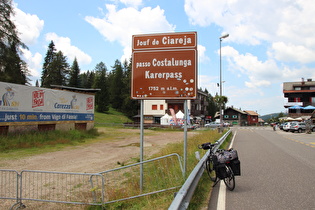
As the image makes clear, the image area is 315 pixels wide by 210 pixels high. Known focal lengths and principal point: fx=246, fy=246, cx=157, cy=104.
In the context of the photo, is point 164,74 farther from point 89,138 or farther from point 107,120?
point 107,120

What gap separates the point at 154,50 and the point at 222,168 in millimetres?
3255

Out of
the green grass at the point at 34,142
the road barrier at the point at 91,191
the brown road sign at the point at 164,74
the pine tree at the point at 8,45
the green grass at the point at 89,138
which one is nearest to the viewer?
the green grass at the point at 89,138

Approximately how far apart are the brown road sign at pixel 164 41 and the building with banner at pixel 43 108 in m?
12.7

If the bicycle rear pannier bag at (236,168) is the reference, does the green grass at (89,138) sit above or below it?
below

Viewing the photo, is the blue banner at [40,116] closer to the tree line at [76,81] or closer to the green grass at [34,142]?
the green grass at [34,142]

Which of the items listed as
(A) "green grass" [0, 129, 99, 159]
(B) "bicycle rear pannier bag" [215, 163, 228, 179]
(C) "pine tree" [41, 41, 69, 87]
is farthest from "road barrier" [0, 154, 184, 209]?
(C) "pine tree" [41, 41, 69, 87]

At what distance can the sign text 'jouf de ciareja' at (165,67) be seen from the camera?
5.89m

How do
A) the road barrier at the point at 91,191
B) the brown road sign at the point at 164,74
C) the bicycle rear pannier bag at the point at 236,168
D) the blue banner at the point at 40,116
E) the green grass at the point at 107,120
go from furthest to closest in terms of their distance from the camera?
1. the green grass at the point at 107,120
2. the blue banner at the point at 40,116
3. the brown road sign at the point at 164,74
4. the bicycle rear pannier bag at the point at 236,168
5. the road barrier at the point at 91,191

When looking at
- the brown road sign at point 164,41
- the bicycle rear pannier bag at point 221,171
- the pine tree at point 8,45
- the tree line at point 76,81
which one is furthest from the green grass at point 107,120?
the bicycle rear pannier bag at point 221,171

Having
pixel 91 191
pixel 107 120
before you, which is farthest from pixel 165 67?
pixel 107 120

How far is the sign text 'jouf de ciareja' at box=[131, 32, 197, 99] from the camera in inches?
232

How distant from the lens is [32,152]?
1335cm

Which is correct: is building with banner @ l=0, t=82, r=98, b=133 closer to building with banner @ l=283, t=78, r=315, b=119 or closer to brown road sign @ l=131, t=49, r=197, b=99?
brown road sign @ l=131, t=49, r=197, b=99

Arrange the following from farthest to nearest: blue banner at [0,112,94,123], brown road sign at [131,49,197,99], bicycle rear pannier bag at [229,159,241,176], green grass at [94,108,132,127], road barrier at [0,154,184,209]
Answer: green grass at [94,108,132,127] → blue banner at [0,112,94,123] → brown road sign at [131,49,197,99] → bicycle rear pannier bag at [229,159,241,176] → road barrier at [0,154,184,209]
